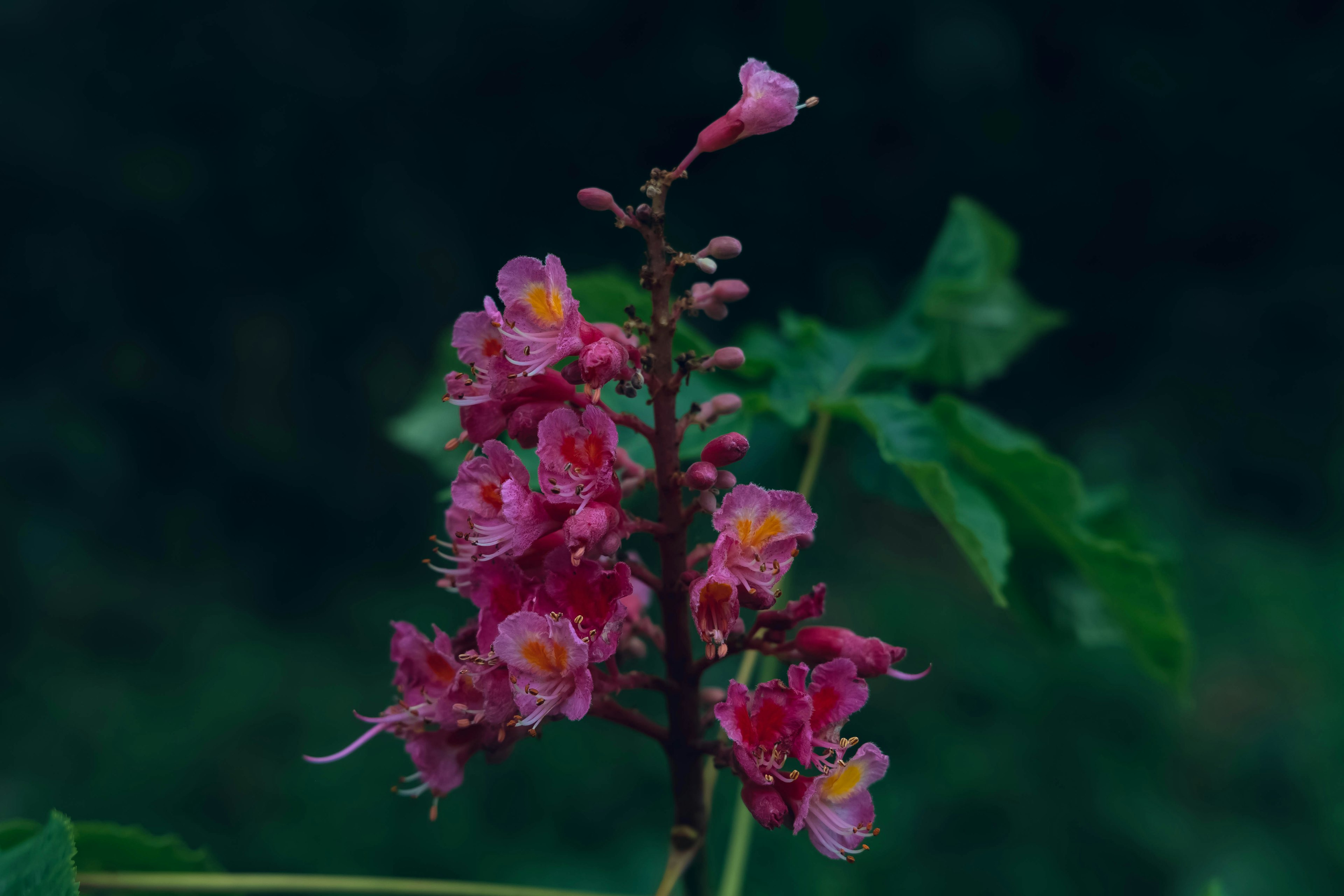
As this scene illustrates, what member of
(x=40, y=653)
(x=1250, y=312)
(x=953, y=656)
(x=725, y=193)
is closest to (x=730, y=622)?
(x=725, y=193)

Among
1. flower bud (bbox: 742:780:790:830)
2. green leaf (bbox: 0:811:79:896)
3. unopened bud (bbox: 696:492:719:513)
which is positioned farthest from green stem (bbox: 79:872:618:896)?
unopened bud (bbox: 696:492:719:513)

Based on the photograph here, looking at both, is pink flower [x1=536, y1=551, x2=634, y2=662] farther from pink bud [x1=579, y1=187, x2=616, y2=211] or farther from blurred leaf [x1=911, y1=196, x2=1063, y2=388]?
blurred leaf [x1=911, y1=196, x2=1063, y2=388]

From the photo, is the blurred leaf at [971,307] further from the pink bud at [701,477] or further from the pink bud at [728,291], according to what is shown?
the pink bud at [701,477]

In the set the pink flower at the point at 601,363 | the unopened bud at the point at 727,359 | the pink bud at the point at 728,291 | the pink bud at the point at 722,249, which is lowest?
the unopened bud at the point at 727,359

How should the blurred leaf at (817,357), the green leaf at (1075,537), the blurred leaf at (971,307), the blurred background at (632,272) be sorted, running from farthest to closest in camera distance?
the blurred background at (632,272)
the blurred leaf at (971,307)
the blurred leaf at (817,357)
the green leaf at (1075,537)

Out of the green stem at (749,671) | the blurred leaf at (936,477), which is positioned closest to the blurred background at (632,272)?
the green stem at (749,671)

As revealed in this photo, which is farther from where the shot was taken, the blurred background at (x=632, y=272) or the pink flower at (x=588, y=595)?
the blurred background at (x=632, y=272)
